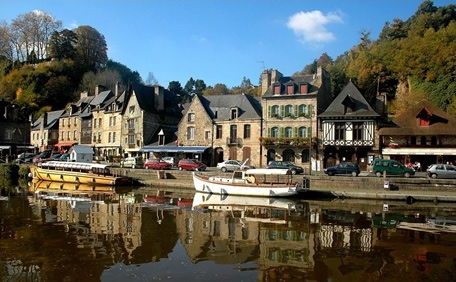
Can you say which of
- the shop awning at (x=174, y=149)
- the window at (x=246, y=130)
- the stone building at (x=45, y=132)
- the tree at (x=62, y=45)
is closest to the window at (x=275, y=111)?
the window at (x=246, y=130)

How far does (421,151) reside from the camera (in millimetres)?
34062

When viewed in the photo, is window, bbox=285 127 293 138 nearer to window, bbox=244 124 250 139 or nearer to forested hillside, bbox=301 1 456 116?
window, bbox=244 124 250 139

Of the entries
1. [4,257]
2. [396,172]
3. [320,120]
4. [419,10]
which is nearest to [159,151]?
[320,120]

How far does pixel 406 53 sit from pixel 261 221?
43542 millimetres

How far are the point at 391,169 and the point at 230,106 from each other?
1975 centimetres

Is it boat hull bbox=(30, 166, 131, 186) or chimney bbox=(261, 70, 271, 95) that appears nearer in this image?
boat hull bbox=(30, 166, 131, 186)

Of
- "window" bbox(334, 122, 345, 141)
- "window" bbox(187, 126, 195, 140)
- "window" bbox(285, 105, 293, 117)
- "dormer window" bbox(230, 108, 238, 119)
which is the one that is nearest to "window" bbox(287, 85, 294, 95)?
"window" bbox(285, 105, 293, 117)

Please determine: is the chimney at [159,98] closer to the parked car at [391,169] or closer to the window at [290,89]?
the window at [290,89]

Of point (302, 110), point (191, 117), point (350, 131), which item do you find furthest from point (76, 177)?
point (350, 131)

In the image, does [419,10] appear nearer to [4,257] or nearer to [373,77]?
[373,77]

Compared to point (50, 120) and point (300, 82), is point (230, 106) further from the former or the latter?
point (50, 120)

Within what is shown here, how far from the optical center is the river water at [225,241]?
10109 mm

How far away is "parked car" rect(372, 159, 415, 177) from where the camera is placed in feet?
91.5

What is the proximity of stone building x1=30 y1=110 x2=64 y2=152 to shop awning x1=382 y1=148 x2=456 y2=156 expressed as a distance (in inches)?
1830
